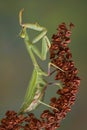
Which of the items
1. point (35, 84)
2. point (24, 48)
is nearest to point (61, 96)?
point (35, 84)

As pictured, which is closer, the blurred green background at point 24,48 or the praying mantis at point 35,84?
the praying mantis at point 35,84

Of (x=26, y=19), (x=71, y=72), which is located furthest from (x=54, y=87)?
(x=71, y=72)

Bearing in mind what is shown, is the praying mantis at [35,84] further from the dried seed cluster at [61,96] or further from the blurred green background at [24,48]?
the blurred green background at [24,48]

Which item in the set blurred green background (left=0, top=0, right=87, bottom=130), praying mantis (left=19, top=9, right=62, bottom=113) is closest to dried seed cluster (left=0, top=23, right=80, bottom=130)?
praying mantis (left=19, top=9, right=62, bottom=113)

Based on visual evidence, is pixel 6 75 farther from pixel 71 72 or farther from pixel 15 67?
pixel 71 72

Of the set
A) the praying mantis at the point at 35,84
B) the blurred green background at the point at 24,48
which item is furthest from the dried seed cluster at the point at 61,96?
the blurred green background at the point at 24,48

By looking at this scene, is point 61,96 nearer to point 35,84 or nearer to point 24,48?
point 35,84
